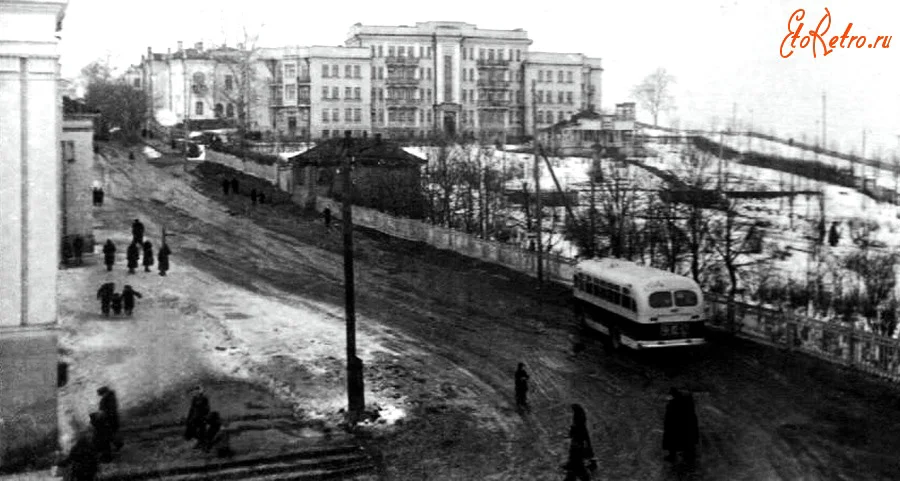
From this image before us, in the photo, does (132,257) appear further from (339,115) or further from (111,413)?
(339,115)

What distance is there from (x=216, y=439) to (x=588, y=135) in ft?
198

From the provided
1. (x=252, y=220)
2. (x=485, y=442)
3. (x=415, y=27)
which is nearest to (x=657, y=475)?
(x=485, y=442)

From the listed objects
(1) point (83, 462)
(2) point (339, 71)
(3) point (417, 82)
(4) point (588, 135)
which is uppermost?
(2) point (339, 71)

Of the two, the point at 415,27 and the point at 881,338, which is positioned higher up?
the point at 415,27

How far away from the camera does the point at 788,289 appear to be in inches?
1280

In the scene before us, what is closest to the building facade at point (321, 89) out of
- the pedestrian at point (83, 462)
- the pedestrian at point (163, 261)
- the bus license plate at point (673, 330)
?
the pedestrian at point (163, 261)

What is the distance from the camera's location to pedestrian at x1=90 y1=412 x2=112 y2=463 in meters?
15.6

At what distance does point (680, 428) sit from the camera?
1586 cm

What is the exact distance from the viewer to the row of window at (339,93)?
80125mm

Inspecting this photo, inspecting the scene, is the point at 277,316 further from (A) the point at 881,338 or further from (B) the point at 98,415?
(A) the point at 881,338

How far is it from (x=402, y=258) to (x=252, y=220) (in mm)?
11096

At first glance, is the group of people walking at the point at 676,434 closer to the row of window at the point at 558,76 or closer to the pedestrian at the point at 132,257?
the pedestrian at the point at 132,257

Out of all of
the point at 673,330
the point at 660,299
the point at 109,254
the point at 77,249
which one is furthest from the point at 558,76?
the point at 673,330

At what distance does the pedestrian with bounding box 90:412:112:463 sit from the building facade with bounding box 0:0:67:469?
27.6 inches
